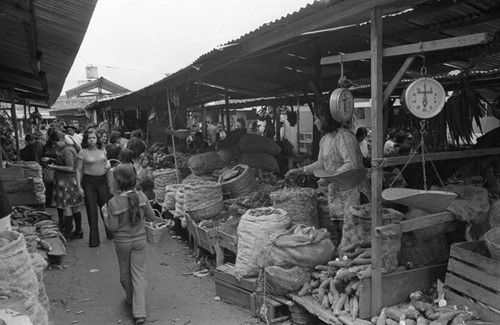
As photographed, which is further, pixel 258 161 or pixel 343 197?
pixel 258 161

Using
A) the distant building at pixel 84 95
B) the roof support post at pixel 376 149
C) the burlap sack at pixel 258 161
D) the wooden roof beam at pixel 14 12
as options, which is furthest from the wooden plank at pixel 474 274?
the distant building at pixel 84 95

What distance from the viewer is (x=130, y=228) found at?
477 centimetres

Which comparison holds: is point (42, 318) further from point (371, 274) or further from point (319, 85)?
point (319, 85)

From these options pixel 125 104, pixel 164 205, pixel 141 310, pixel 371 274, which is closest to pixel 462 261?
pixel 371 274

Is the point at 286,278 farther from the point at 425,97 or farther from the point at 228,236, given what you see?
the point at 425,97

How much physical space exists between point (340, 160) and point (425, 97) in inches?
57.5

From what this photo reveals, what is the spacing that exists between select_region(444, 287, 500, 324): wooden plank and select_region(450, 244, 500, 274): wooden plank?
31 centimetres

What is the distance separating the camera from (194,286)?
6.00 metres

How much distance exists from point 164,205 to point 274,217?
4121 millimetres

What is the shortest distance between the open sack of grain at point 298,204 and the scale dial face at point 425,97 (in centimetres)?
210

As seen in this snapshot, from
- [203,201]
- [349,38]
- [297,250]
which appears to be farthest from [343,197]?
[203,201]

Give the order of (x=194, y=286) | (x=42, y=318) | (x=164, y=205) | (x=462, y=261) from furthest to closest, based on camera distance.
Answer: (x=164, y=205), (x=194, y=286), (x=462, y=261), (x=42, y=318)

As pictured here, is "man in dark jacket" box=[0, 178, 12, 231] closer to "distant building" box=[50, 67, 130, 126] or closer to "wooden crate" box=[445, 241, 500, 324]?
"wooden crate" box=[445, 241, 500, 324]

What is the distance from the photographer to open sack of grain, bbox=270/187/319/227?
5469mm
